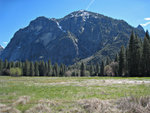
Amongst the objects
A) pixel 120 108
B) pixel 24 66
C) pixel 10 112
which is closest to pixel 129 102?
pixel 120 108

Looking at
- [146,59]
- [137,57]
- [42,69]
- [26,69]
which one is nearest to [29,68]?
[26,69]

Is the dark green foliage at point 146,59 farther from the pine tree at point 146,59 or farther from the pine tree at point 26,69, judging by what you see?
the pine tree at point 26,69

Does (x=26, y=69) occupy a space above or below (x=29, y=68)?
below

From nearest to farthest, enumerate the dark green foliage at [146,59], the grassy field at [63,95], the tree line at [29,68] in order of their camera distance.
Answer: the grassy field at [63,95]
the dark green foliage at [146,59]
the tree line at [29,68]

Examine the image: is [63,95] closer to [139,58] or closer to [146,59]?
[146,59]

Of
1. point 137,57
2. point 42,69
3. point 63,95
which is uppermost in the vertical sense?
point 137,57

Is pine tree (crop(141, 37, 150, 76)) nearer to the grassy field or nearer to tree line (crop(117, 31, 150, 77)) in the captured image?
tree line (crop(117, 31, 150, 77))

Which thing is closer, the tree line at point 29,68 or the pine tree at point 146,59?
the pine tree at point 146,59

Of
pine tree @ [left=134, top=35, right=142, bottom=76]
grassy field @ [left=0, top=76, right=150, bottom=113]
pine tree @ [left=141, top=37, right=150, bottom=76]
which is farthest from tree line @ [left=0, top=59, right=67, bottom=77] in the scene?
grassy field @ [left=0, top=76, right=150, bottom=113]

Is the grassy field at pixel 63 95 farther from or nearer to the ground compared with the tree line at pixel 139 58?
nearer to the ground

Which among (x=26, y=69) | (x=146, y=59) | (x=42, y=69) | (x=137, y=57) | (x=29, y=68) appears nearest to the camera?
(x=146, y=59)

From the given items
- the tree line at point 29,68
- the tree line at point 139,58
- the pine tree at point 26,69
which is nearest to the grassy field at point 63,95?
the tree line at point 139,58

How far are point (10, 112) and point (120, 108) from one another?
712cm

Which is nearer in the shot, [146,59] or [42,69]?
[146,59]
